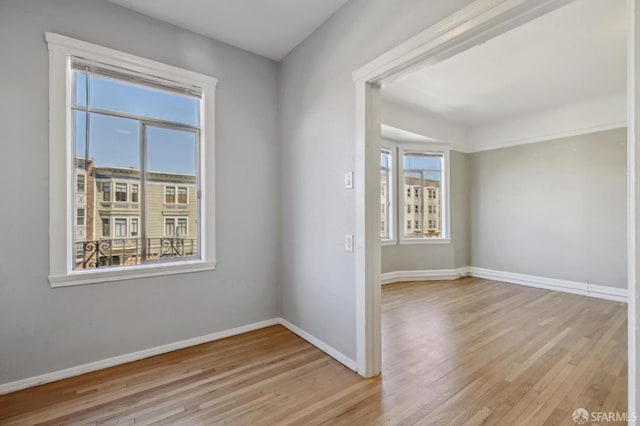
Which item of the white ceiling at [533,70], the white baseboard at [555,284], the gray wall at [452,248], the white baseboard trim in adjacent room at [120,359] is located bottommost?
the white baseboard trim in adjacent room at [120,359]

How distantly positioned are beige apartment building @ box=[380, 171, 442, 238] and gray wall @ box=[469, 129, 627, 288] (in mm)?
768

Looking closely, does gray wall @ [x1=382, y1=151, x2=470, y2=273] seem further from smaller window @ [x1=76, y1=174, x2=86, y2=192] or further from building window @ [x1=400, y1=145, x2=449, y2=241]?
smaller window @ [x1=76, y1=174, x2=86, y2=192]

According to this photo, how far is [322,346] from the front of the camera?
8.71ft

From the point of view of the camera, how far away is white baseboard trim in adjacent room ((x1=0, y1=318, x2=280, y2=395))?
6.82 ft

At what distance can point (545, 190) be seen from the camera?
4836 millimetres

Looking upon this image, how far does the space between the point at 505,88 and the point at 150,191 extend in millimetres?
4578

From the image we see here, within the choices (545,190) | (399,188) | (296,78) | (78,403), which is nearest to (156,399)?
(78,403)

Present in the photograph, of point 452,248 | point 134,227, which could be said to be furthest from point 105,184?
point 452,248

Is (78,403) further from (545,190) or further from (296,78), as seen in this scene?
(545,190)

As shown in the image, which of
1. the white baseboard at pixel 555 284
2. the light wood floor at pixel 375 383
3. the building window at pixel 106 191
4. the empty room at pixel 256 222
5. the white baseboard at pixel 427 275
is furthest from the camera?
the white baseboard at pixel 427 275

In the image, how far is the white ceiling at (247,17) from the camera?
2.42 meters

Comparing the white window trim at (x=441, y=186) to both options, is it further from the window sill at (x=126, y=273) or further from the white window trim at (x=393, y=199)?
the window sill at (x=126, y=273)

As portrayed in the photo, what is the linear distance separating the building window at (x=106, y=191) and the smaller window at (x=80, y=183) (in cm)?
13

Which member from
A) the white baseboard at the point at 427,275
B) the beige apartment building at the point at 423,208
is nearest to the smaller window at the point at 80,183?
the white baseboard at the point at 427,275
